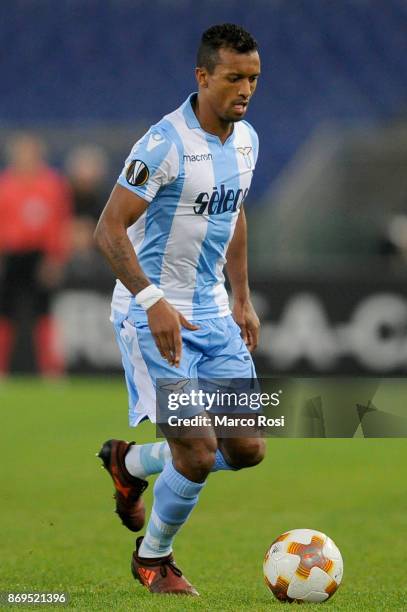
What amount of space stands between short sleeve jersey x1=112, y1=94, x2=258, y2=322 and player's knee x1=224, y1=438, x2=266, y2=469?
1.70ft

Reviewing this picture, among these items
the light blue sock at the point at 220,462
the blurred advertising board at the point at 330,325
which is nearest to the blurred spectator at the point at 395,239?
the blurred advertising board at the point at 330,325

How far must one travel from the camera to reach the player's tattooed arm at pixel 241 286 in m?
5.18

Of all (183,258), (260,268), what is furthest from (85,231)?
(183,258)

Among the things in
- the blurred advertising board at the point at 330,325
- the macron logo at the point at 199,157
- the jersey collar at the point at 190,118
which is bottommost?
the blurred advertising board at the point at 330,325

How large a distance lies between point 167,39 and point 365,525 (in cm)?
1335

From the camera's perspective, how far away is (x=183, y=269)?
4754mm

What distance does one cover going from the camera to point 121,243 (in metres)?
4.34

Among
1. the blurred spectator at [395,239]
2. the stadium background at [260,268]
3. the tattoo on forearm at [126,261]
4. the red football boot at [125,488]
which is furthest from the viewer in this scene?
the blurred spectator at [395,239]

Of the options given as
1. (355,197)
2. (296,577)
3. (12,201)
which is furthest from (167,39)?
(296,577)

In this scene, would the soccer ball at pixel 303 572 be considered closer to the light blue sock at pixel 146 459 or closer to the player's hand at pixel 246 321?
the light blue sock at pixel 146 459

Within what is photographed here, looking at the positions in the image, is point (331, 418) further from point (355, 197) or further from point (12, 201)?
point (355, 197)

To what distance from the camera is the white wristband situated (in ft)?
14.1

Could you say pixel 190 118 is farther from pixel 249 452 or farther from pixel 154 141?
pixel 249 452

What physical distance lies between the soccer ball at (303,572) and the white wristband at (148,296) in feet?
3.15
